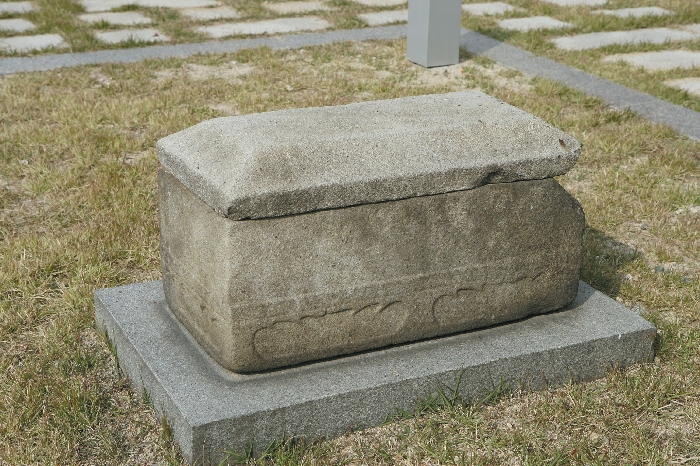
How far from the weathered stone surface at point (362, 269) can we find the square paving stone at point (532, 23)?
597 centimetres

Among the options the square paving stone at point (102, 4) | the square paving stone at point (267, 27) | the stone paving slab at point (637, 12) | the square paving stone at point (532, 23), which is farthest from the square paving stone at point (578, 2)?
the square paving stone at point (102, 4)

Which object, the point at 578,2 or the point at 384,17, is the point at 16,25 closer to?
the point at 384,17

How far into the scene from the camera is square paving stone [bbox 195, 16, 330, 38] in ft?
27.9

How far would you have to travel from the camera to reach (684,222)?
439 cm

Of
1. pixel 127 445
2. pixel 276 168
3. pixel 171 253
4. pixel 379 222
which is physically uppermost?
pixel 276 168

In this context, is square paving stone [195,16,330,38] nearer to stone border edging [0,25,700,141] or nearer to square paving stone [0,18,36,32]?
stone border edging [0,25,700,141]

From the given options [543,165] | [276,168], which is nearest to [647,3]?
[543,165]

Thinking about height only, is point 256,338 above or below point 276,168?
below

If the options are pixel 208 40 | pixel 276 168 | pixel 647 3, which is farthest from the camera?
pixel 647 3

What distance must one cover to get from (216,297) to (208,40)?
598 centimetres

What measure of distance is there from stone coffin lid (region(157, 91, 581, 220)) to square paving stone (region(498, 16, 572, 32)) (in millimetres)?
5932

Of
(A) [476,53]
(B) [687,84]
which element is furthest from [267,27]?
(B) [687,84]

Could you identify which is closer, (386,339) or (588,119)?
(386,339)

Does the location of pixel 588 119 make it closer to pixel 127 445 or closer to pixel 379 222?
pixel 379 222
